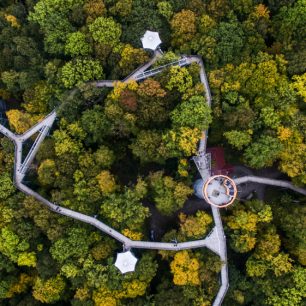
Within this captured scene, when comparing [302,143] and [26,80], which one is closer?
[302,143]

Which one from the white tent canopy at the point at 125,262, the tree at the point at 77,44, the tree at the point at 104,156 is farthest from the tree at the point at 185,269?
the tree at the point at 77,44

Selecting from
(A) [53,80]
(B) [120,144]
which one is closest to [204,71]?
(B) [120,144]

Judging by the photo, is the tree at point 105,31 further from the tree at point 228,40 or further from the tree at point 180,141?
the tree at point 180,141

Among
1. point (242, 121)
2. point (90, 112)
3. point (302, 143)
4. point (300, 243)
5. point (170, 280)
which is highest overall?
point (90, 112)

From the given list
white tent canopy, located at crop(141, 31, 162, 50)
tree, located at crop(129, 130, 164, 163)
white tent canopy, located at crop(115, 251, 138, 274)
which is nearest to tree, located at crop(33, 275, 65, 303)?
white tent canopy, located at crop(115, 251, 138, 274)

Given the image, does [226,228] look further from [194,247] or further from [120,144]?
[120,144]

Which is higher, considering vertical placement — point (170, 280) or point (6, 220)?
point (6, 220)

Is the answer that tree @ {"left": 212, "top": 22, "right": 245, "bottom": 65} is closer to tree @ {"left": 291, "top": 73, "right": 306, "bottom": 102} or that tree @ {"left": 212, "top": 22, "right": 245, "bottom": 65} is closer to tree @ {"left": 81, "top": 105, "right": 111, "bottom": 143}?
tree @ {"left": 291, "top": 73, "right": 306, "bottom": 102}
